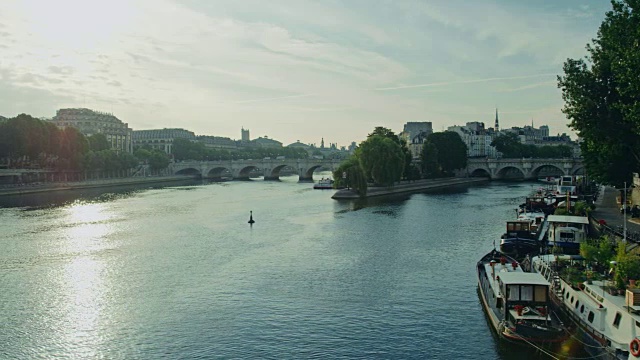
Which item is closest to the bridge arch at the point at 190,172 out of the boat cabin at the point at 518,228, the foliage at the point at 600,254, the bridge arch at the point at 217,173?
the bridge arch at the point at 217,173

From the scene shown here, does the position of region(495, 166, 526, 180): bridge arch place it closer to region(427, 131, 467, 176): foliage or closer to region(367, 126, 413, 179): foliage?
region(427, 131, 467, 176): foliage

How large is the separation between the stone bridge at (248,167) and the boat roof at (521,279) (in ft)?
428

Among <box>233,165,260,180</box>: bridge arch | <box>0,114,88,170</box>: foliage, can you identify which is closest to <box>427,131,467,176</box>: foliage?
<box>233,165,260,180</box>: bridge arch

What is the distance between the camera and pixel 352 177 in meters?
92.7

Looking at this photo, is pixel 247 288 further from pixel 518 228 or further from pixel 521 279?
pixel 518 228

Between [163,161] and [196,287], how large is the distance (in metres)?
135

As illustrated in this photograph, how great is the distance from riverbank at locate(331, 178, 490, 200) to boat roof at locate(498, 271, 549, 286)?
64189 mm

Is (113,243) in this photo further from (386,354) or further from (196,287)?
(386,354)

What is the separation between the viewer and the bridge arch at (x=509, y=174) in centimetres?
14625

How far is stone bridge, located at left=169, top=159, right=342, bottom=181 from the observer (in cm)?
15912

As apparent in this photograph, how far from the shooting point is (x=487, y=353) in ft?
80.1

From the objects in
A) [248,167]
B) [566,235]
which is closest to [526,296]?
[566,235]

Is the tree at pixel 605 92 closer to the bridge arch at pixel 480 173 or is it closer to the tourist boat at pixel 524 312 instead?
the tourist boat at pixel 524 312

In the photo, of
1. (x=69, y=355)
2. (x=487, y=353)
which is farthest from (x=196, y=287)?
(x=487, y=353)
